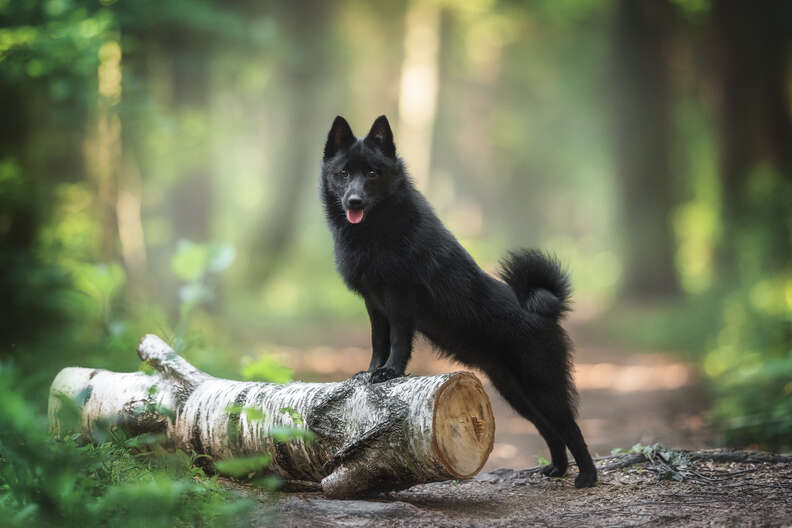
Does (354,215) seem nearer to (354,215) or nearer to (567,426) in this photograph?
(354,215)

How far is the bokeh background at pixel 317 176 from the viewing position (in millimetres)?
6316

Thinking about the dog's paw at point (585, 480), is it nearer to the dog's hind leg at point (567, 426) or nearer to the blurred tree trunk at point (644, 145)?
the dog's hind leg at point (567, 426)

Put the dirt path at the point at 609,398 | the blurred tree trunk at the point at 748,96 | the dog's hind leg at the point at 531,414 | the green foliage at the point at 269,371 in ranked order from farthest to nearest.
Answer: the blurred tree trunk at the point at 748,96, the dirt path at the point at 609,398, the green foliage at the point at 269,371, the dog's hind leg at the point at 531,414

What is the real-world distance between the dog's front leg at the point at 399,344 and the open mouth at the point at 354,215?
0.62 m

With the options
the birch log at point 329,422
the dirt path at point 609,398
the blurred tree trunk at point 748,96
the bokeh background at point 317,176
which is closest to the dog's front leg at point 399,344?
the birch log at point 329,422

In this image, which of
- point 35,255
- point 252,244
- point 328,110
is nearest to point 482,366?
point 35,255

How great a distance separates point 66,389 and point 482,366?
269 cm

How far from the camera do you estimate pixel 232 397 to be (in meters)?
3.94

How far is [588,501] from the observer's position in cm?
367

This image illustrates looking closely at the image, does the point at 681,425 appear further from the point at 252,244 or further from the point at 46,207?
the point at 252,244

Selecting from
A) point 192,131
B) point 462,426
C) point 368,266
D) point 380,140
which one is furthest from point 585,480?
point 192,131

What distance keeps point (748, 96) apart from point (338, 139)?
10.6 m

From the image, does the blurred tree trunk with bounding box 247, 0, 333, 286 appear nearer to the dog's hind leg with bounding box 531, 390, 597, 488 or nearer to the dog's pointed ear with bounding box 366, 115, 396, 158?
the dog's pointed ear with bounding box 366, 115, 396, 158

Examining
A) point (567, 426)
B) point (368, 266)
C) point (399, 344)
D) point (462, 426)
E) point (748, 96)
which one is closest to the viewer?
point (462, 426)
